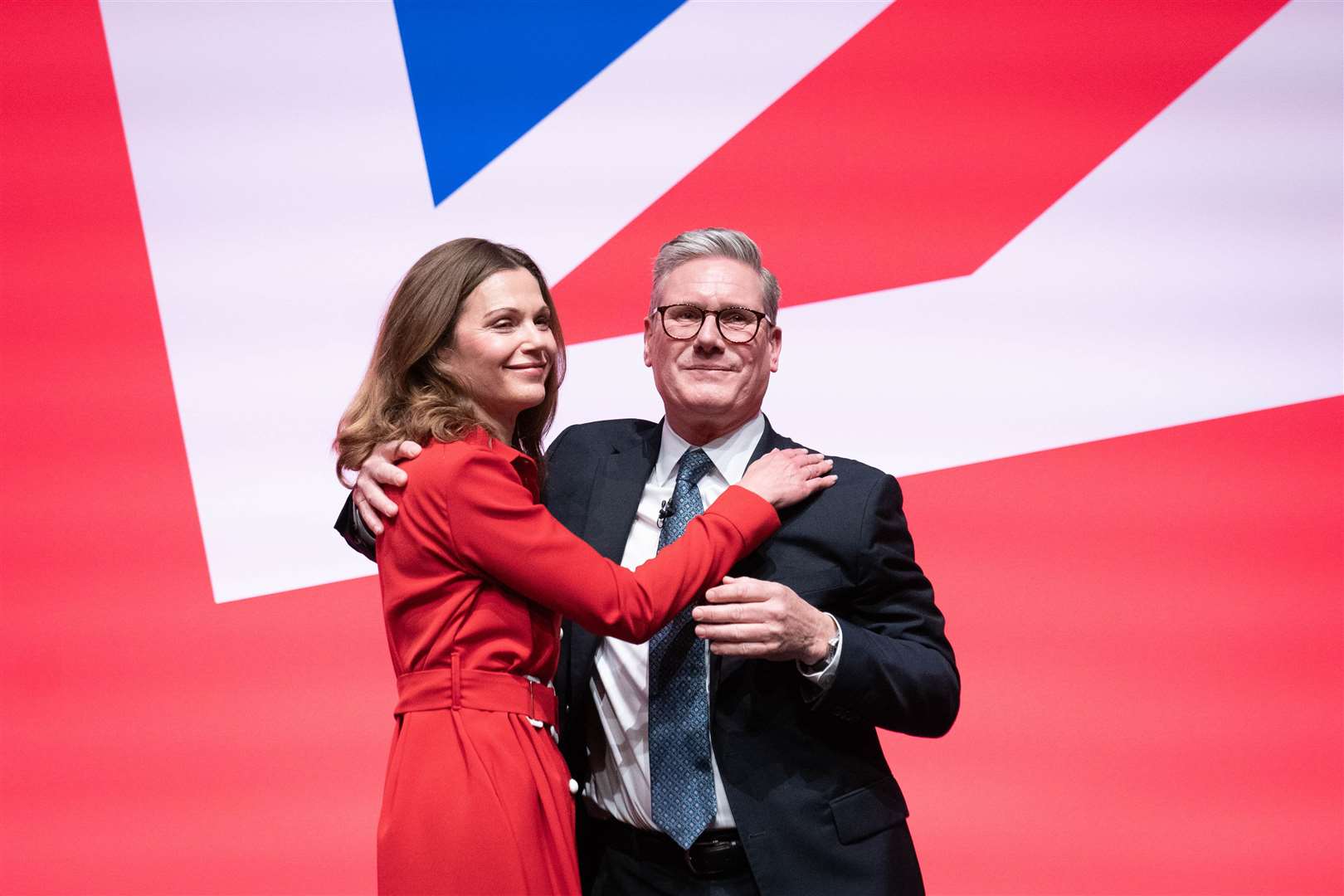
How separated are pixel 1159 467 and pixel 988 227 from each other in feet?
2.15

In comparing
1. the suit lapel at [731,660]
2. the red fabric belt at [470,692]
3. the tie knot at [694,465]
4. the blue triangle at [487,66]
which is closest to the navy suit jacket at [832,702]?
the suit lapel at [731,660]

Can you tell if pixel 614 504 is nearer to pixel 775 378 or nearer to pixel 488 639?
pixel 488 639

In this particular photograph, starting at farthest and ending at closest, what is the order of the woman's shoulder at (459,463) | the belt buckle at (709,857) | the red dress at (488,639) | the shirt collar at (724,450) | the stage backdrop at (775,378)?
1. the stage backdrop at (775,378)
2. the shirt collar at (724,450)
3. the belt buckle at (709,857)
4. the woman's shoulder at (459,463)
5. the red dress at (488,639)

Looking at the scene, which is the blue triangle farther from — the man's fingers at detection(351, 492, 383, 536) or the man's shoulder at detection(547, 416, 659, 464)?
the man's fingers at detection(351, 492, 383, 536)

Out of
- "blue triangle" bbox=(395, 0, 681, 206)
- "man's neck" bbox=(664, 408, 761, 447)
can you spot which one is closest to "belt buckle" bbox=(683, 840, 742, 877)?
Answer: "man's neck" bbox=(664, 408, 761, 447)

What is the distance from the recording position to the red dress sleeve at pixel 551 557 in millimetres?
1756

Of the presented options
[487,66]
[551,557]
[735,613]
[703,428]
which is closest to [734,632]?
[735,613]

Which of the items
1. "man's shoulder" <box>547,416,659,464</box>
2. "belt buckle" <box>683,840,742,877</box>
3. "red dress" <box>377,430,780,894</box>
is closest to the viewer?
"red dress" <box>377,430,780,894</box>

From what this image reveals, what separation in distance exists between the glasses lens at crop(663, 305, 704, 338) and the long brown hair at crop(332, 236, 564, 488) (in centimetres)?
27

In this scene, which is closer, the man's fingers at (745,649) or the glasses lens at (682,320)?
the man's fingers at (745,649)

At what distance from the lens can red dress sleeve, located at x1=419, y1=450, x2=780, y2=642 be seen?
1.76 m

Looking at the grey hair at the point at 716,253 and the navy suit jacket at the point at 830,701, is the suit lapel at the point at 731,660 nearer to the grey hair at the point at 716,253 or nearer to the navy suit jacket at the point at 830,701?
the navy suit jacket at the point at 830,701

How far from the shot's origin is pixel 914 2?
2967 millimetres

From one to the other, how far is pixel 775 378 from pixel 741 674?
1.08 meters
